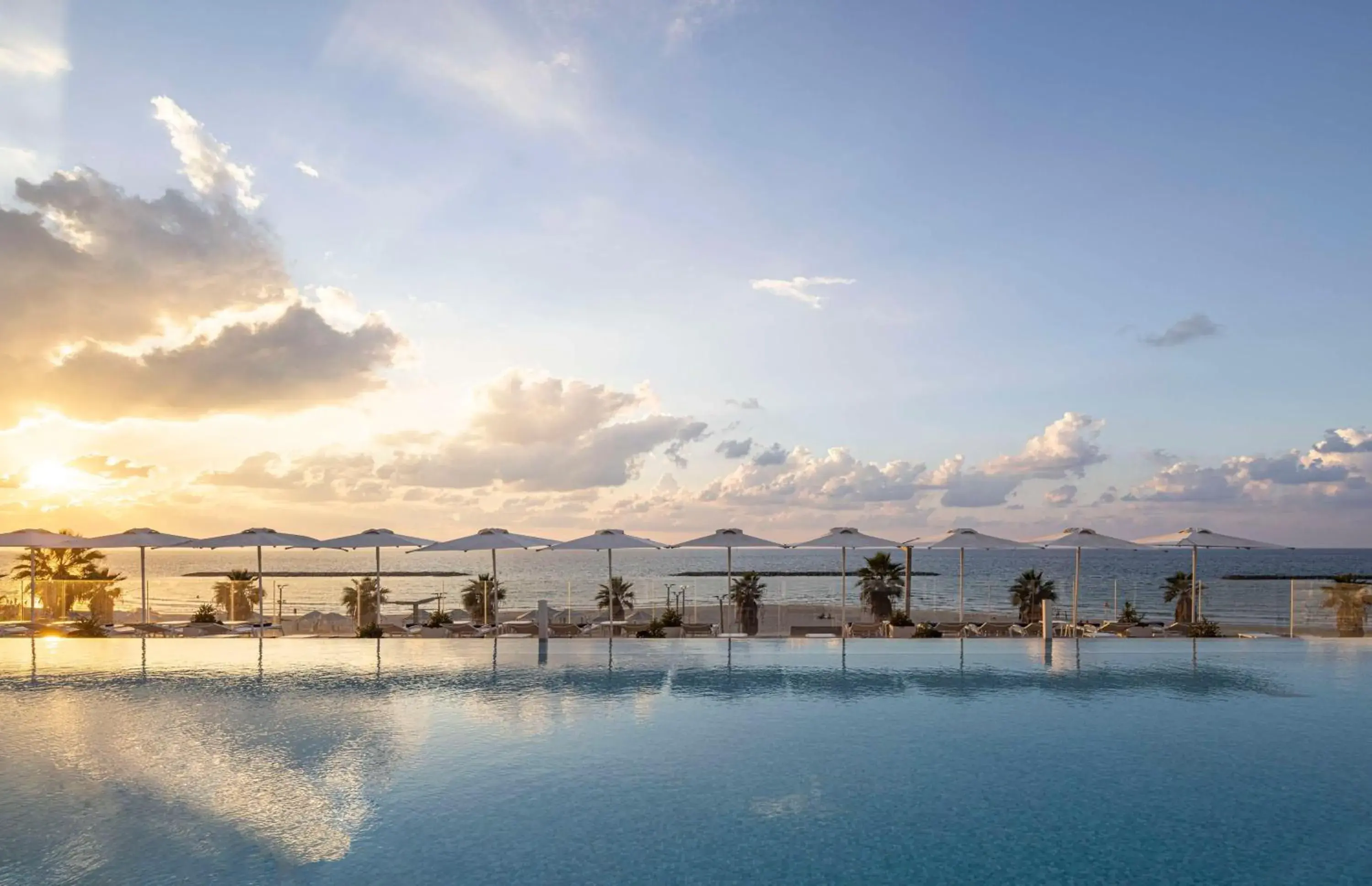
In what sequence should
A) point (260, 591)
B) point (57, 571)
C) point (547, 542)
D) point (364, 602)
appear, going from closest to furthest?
point (547, 542), point (260, 591), point (364, 602), point (57, 571)

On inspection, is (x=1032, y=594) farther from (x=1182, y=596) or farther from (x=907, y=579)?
(x=907, y=579)

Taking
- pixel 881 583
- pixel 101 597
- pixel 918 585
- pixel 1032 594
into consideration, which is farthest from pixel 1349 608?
pixel 918 585

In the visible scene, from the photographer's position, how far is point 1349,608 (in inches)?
941

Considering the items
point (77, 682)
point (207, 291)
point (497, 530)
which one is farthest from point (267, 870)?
point (207, 291)

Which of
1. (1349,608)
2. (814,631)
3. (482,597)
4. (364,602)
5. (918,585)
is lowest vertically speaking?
(918,585)

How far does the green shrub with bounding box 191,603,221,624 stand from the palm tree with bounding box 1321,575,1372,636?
1275 inches

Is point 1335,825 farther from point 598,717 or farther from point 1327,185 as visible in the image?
point 1327,185

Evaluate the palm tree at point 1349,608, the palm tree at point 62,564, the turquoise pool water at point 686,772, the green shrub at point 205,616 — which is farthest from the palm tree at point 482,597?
the palm tree at point 1349,608

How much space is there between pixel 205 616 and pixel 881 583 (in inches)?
973

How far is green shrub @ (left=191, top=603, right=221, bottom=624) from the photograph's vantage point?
2423 cm

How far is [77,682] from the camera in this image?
17.7 meters

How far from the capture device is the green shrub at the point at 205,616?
24234mm

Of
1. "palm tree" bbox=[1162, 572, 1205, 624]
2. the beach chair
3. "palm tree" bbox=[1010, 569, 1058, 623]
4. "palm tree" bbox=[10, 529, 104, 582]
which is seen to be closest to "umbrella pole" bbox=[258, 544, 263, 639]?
"palm tree" bbox=[10, 529, 104, 582]

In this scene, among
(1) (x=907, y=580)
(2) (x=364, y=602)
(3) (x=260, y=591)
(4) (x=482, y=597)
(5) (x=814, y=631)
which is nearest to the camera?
(3) (x=260, y=591)
